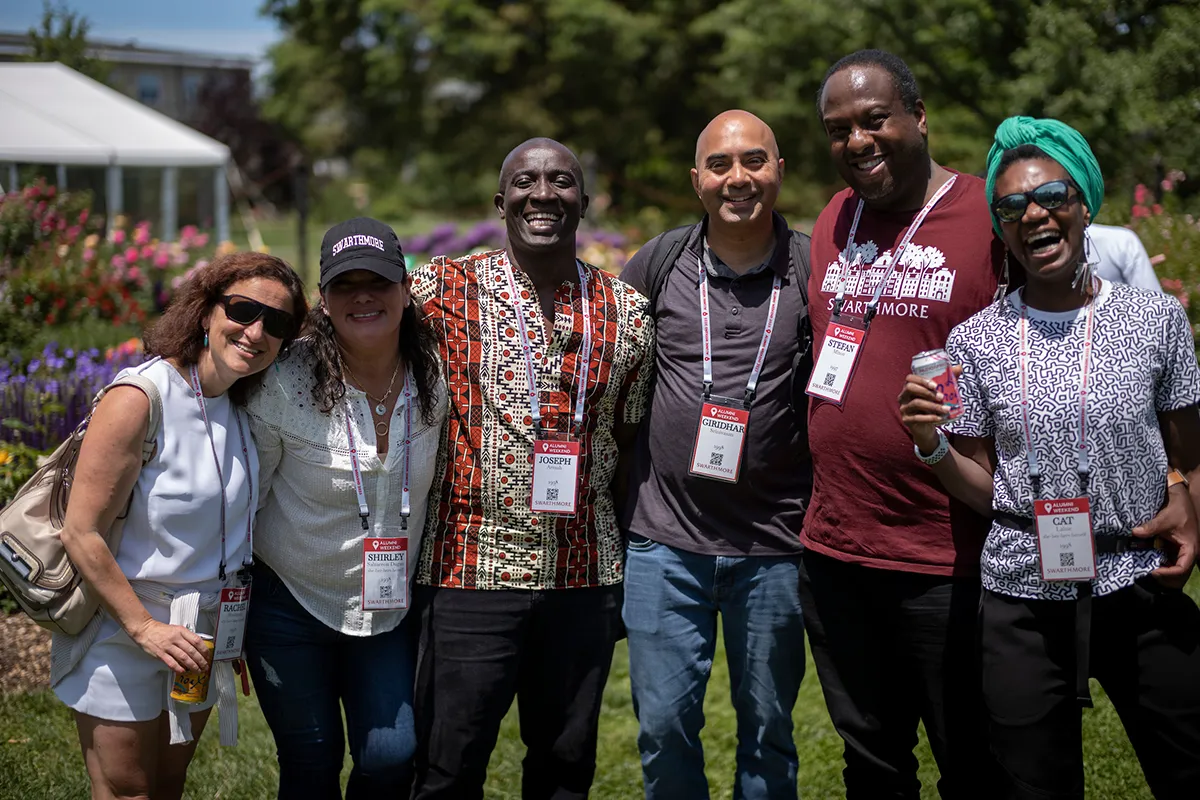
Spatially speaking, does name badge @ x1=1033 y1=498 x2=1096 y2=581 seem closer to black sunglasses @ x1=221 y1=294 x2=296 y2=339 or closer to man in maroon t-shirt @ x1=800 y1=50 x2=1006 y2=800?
man in maroon t-shirt @ x1=800 y1=50 x2=1006 y2=800

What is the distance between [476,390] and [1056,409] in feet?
5.27

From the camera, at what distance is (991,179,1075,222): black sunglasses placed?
2.73 meters

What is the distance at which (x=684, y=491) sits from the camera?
11.3 feet

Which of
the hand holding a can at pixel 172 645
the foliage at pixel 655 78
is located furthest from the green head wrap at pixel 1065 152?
the foliage at pixel 655 78

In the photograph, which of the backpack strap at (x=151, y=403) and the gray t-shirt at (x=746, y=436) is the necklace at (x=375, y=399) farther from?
the gray t-shirt at (x=746, y=436)

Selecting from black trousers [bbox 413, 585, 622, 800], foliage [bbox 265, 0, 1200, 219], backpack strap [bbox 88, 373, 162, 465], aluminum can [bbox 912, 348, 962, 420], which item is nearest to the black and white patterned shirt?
aluminum can [bbox 912, 348, 962, 420]

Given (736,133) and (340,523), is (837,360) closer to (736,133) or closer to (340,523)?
(736,133)

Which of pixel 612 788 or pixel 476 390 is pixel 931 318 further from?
pixel 612 788

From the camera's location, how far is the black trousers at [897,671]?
121 inches

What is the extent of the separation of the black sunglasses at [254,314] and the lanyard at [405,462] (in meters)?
0.30

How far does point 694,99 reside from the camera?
31531 mm

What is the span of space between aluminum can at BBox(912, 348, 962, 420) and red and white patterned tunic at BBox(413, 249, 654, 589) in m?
1.03

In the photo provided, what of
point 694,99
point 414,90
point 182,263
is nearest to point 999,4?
point 182,263

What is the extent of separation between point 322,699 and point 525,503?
81cm
